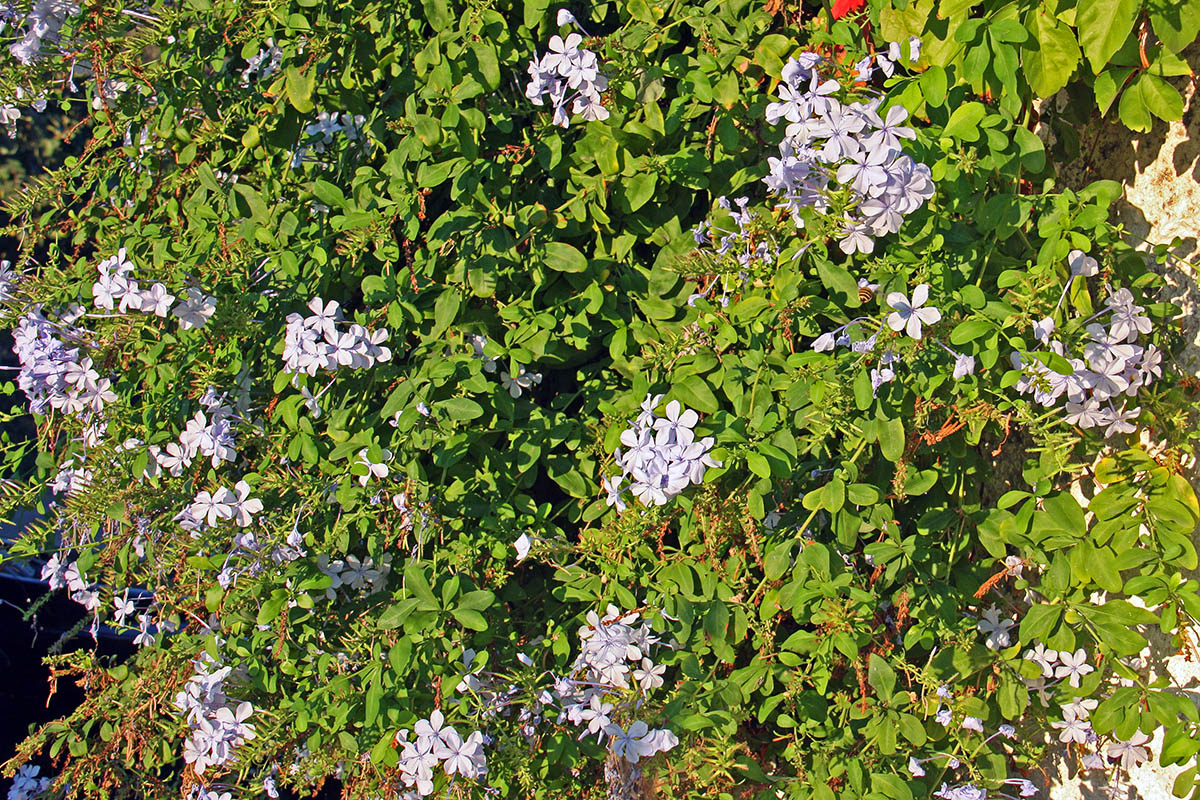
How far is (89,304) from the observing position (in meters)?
2.14

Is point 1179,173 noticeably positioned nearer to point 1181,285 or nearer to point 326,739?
point 1181,285

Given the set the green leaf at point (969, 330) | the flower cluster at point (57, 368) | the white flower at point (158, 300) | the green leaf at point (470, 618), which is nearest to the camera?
the green leaf at point (969, 330)

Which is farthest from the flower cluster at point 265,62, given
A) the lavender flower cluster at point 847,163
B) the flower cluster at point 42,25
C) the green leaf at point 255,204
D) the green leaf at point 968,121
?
the green leaf at point 968,121

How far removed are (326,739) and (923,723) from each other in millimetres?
1128

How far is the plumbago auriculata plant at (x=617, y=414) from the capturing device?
1573 millimetres

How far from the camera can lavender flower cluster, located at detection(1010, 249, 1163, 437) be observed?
59.7 inches

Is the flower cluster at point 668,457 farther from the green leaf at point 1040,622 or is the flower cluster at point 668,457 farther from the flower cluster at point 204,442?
the flower cluster at point 204,442

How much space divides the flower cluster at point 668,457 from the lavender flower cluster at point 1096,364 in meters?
0.52

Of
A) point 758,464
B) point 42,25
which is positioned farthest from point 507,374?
point 42,25

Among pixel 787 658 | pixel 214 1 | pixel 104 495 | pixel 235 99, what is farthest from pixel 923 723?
pixel 214 1

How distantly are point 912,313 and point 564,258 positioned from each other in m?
0.63

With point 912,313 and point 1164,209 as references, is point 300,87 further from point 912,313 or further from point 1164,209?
point 1164,209

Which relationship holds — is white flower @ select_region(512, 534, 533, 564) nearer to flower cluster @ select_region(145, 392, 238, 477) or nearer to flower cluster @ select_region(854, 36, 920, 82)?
flower cluster @ select_region(145, 392, 238, 477)

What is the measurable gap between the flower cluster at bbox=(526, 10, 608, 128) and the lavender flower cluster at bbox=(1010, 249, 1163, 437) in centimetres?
83
